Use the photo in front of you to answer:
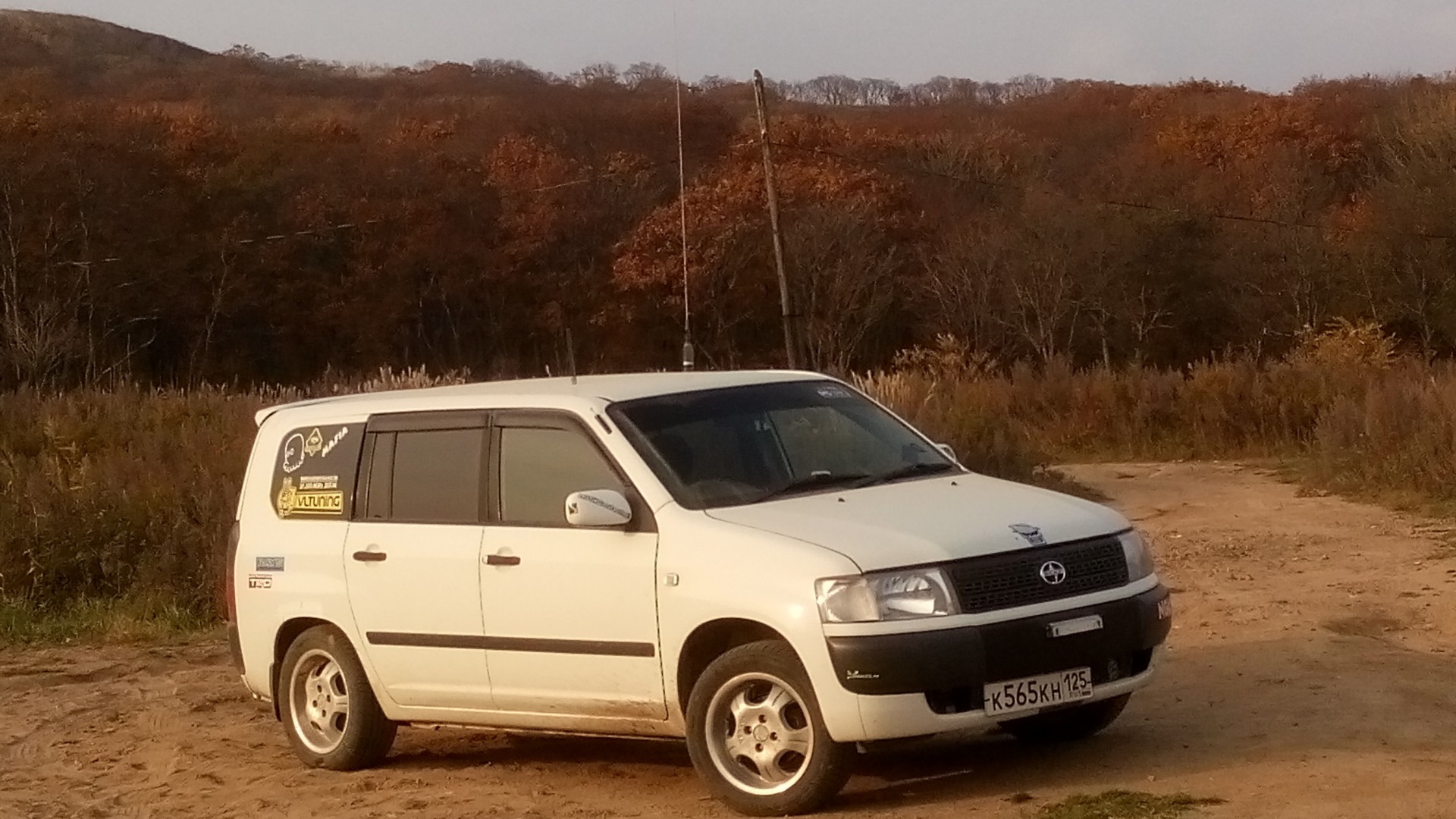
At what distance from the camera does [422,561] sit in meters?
8.45

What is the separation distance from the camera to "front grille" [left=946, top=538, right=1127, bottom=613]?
7180mm

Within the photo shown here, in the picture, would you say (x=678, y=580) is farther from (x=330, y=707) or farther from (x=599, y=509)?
(x=330, y=707)

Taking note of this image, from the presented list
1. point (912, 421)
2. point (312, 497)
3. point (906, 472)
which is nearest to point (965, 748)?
point (906, 472)

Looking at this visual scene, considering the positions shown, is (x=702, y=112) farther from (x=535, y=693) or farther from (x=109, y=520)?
(x=535, y=693)

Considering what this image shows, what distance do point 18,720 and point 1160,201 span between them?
47.7 m

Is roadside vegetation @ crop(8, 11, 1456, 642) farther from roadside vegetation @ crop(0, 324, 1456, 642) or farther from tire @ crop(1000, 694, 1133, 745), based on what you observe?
tire @ crop(1000, 694, 1133, 745)

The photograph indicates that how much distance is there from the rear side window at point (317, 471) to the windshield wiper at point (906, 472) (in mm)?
2446

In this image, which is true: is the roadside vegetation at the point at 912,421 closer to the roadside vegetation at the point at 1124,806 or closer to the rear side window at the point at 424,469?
the rear side window at the point at 424,469

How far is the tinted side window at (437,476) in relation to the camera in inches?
333

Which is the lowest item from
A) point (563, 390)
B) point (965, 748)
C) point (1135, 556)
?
point (965, 748)

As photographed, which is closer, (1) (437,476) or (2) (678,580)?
(2) (678,580)

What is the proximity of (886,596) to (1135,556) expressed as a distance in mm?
1324

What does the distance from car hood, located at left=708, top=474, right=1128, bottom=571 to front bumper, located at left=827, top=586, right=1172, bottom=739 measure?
288 mm

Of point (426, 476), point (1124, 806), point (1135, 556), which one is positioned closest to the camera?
point (1124, 806)
